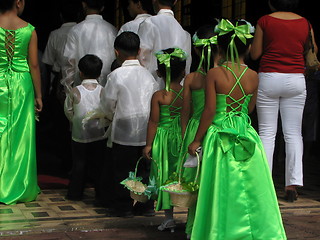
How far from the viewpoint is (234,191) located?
4.23 m

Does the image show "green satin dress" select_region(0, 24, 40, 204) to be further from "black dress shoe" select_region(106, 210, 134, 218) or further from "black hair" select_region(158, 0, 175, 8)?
"black hair" select_region(158, 0, 175, 8)

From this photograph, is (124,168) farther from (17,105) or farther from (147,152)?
(17,105)

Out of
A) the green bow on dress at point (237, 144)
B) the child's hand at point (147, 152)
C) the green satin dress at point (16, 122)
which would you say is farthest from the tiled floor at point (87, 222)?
the green bow on dress at point (237, 144)

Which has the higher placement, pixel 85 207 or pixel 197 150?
pixel 197 150

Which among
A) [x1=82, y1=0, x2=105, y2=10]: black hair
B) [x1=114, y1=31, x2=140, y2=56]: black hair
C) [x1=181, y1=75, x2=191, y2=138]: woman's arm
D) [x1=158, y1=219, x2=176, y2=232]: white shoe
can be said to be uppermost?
[x1=82, y1=0, x2=105, y2=10]: black hair

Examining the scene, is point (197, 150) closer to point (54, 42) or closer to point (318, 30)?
point (54, 42)

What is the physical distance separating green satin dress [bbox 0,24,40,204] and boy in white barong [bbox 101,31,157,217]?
987 millimetres

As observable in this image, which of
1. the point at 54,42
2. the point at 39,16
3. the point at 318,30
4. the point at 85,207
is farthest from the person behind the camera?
the point at 39,16

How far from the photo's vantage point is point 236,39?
172 inches

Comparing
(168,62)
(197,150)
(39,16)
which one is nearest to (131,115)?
(168,62)

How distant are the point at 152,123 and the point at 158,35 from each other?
1.18 metres

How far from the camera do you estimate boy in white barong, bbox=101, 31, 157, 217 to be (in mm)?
5312

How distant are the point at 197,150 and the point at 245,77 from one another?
1.83 ft

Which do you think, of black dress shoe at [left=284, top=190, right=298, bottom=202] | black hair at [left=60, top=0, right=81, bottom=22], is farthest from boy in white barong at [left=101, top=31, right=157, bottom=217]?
black hair at [left=60, top=0, right=81, bottom=22]
